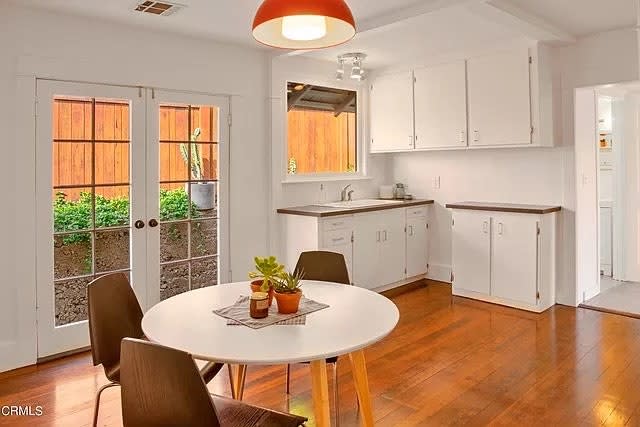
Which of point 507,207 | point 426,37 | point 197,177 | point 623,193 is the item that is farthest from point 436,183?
point 197,177

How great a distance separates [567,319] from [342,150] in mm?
2886

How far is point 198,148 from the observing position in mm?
4285

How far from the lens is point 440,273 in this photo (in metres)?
5.78

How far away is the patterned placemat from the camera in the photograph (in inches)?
78.3

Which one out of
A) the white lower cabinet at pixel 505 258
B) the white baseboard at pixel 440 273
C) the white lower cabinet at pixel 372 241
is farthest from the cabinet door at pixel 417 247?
the white lower cabinet at pixel 505 258

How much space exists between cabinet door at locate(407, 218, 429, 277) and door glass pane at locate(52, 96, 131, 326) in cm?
299

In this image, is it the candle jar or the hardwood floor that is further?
the hardwood floor

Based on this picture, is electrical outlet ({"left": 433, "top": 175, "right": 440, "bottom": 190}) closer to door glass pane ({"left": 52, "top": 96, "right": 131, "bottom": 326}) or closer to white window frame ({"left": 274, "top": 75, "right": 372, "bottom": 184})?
white window frame ({"left": 274, "top": 75, "right": 372, "bottom": 184})

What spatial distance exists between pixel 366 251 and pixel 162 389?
11.9 ft

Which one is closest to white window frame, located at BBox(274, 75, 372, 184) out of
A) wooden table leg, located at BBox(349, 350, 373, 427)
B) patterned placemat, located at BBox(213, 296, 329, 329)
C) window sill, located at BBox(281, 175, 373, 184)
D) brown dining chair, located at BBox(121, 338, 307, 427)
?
window sill, located at BBox(281, 175, 373, 184)

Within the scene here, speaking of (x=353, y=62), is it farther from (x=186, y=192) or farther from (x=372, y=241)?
(x=186, y=192)

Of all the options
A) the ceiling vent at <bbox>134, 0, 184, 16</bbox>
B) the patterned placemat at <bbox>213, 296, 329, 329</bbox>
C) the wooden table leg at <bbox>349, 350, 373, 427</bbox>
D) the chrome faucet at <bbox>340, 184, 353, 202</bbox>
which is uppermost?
the ceiling vent at <bbox>134, 0, 184, 16</bbox>

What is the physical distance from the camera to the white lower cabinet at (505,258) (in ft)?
14.8

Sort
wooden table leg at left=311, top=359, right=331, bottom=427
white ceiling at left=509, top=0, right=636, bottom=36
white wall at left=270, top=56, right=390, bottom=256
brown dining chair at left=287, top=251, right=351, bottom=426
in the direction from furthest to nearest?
white wall at left=270, top=56, right=390, bottom=256
white ceiling at left=509, top=0, right=636, bottom=36
brown dining chair at left=287, top=251, right=351, bottom=426
wooden table leg at left=311, top=359, right=331, bottom=427
